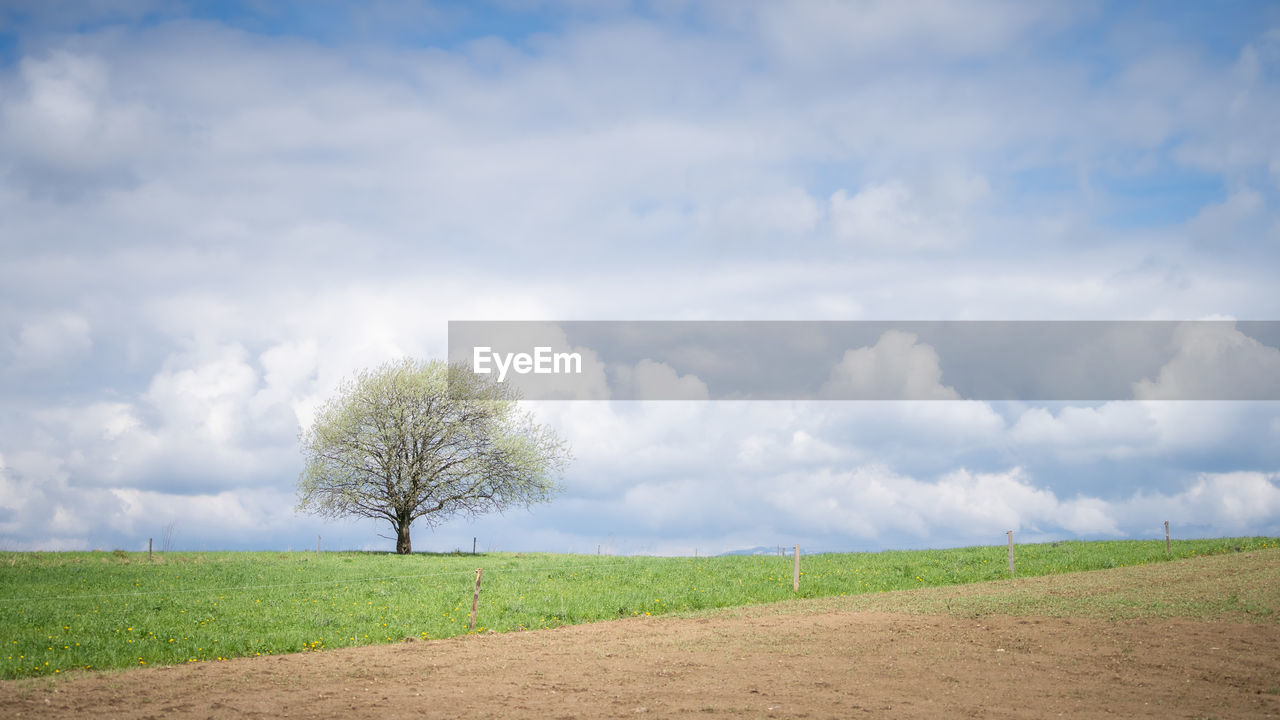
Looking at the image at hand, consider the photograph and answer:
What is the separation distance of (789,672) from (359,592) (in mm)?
16563

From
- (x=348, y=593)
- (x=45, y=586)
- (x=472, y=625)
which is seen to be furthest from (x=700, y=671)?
(x=45, y=586)

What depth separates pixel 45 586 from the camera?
98.5 feet

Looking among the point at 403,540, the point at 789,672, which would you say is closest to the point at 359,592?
the point at 789,672

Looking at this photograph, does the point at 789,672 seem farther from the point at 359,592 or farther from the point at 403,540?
the point at 403,540

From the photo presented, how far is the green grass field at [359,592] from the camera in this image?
1872 cm

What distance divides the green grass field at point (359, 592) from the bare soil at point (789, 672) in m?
1.91

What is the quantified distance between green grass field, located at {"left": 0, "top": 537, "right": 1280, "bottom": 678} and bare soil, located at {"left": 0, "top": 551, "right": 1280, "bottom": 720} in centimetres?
191

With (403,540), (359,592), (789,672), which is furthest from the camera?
(403,540)

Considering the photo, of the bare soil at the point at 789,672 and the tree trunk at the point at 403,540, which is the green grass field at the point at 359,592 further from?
the tree trunk at the point at 403,540

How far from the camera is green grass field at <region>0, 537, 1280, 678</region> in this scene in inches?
737

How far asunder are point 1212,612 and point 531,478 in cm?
4069

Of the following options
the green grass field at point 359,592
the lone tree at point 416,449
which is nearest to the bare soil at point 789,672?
the green grass field at point 359,592

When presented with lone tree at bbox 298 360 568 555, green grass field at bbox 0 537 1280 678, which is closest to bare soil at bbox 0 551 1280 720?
green grass field at bbox 0 537 1280 678

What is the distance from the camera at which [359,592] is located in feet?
89.0
